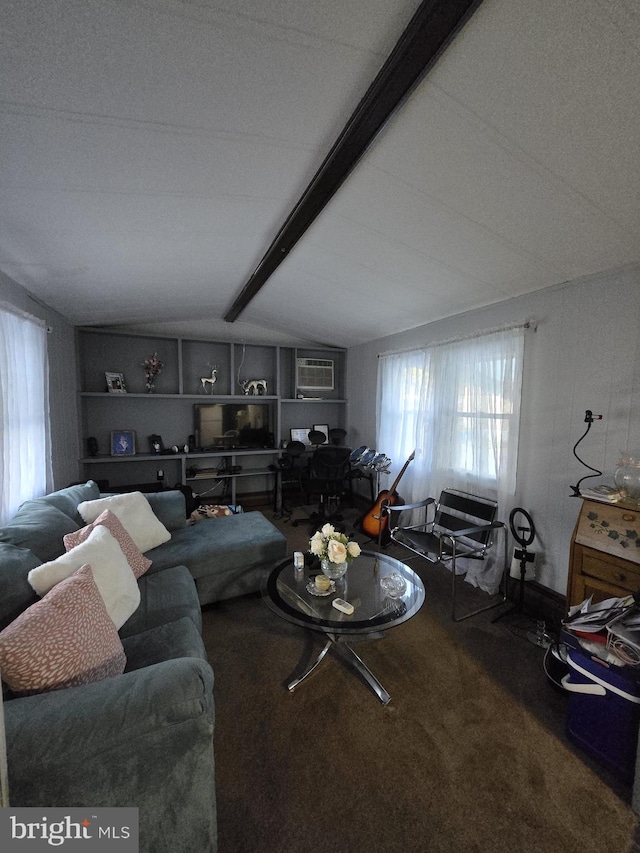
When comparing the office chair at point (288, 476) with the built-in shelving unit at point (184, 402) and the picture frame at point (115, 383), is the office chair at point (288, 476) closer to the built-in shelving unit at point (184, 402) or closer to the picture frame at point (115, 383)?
the built-in shelving unit at point (184, 402)

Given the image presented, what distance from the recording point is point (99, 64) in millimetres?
913

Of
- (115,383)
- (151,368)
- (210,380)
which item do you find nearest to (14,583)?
(115,383)

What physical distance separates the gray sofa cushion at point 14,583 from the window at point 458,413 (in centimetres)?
293

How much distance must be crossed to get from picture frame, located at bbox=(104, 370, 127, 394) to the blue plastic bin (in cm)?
456

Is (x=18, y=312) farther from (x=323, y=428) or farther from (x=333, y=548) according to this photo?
(x=323, y=428)

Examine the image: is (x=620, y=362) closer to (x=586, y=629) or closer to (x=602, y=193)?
(x=602, y=193)

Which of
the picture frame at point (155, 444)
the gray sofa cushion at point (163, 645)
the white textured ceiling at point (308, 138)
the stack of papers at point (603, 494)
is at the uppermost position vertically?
the white textured ceiling at point (308, 138)

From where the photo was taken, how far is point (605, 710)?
4.37 feet

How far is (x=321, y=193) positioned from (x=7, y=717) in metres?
2.24

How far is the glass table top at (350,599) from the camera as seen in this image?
1523 millimetres

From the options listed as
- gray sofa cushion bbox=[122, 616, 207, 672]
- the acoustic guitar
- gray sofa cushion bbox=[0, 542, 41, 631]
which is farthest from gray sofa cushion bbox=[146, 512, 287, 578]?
the acoustic guitar

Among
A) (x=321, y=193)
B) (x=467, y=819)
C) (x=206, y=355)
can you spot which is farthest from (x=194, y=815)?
(x=206, y=355)

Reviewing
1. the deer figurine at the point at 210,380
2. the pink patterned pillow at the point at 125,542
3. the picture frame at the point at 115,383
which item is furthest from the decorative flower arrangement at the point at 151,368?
the pink patterned pillow at the point at 125,542

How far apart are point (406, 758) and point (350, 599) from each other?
0.63 metres
